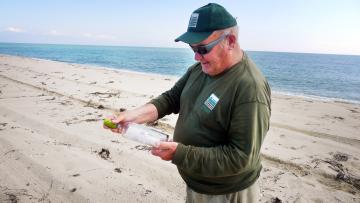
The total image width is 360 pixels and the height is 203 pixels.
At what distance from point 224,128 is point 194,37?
0.68 m

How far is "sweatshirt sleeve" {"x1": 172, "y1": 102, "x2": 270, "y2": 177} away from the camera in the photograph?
174 centimetres

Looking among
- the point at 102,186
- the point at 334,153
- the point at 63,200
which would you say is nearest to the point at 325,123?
the point at 334,153

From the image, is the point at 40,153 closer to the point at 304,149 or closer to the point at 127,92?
the point at 304,149

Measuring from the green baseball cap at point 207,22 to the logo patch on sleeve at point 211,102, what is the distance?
403 mm

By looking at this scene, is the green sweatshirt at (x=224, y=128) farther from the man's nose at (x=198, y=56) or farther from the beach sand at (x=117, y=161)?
the beach sand at (x=117, y=161)

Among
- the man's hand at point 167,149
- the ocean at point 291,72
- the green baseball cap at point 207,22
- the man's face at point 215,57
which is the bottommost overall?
the ocean at point 291,72

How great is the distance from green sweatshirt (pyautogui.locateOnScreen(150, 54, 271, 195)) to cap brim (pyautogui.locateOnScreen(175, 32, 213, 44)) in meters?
0.30

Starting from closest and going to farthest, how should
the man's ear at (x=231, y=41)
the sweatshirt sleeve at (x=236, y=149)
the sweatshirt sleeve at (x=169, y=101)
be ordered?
the sweatshirt sleeve at (x=236, y=149), the man's ear at (x=231, y=41), the sweatshirt sleeve at (x=169, y=101)

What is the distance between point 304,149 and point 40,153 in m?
5.33

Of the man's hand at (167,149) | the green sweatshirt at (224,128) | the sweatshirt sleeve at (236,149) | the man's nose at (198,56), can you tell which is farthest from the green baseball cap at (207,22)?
the man's hand at (167,149)

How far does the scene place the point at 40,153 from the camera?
16.6 ft

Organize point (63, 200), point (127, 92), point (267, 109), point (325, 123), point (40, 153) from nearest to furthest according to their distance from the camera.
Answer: point (267, 109), point (63, 200), point (40, 153), point (325, 123), point (127, 92)

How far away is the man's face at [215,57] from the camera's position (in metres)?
2.00

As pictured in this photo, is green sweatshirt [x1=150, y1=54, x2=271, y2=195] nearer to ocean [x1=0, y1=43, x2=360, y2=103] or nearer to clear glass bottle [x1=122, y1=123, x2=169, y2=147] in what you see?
clear glass bottle [x1=122, y1=123, x2=169, y2=147]
